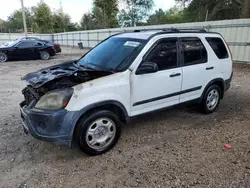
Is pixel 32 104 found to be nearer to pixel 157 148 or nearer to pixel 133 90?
pixel 133 90

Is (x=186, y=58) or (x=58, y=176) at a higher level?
(x=186, y=58)

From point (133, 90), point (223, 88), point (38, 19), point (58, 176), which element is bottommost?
point (58, 176)

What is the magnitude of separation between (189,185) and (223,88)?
9.50 ft

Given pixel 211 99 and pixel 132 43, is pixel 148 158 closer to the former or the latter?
pixel 132 43

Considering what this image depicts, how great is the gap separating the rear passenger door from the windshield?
936 mm

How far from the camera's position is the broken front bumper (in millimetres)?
2786

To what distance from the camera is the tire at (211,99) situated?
14.9ft

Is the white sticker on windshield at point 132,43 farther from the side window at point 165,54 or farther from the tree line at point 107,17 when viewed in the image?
the tree line at point 107,17

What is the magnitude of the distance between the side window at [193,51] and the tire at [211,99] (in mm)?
678

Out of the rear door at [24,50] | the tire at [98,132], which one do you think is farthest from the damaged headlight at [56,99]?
the rear door at [24,50]

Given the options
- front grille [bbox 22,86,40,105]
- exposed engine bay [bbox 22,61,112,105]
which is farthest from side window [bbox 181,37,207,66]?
front grille [bbox 22,86,40,105]

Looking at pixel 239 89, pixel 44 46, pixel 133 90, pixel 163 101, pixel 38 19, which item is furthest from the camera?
pixel 38 19

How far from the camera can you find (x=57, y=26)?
4303 cm

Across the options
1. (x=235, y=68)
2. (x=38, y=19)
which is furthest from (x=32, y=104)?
(x=38, y=19)
